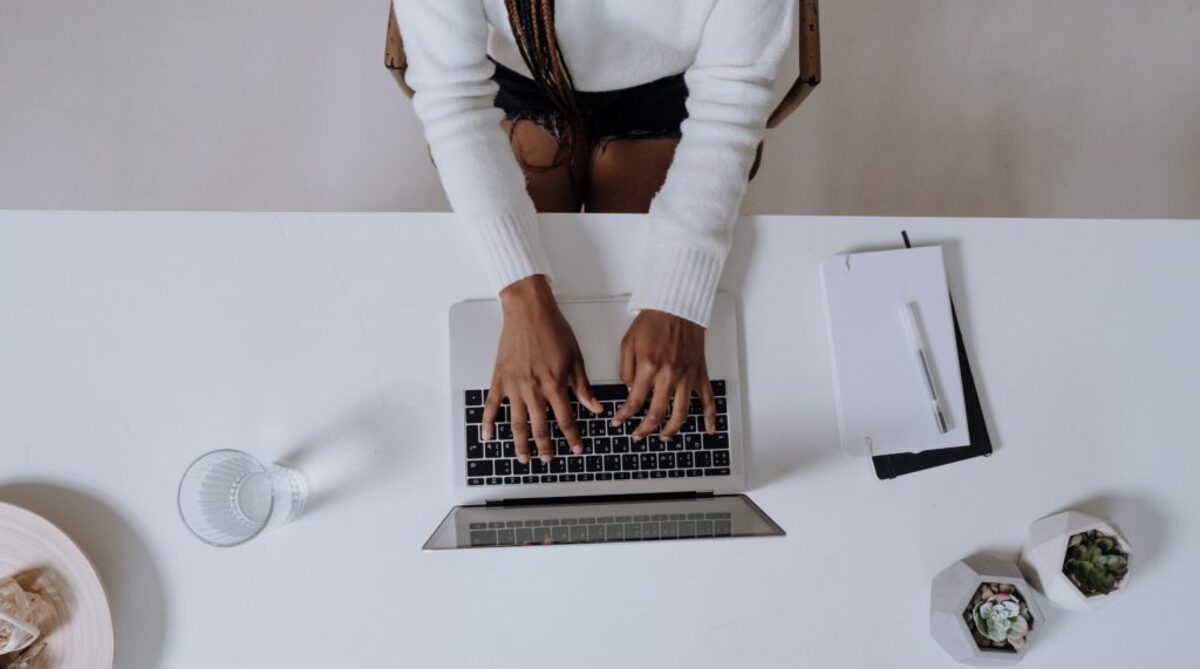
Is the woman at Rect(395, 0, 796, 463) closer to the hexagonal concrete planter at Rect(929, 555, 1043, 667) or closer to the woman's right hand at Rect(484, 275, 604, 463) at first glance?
the woman's right hand at Rect(484, 275, 604, 463)

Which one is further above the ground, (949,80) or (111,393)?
(949,80)

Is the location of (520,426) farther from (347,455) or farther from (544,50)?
(544,50)

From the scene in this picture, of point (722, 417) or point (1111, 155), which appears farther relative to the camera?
point (1111, 155)

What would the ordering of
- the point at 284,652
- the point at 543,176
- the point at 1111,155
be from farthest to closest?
1. the point at 1111,155
2. the point at 543,176
3. the point at 284,652

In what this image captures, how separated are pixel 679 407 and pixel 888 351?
0.27 metres

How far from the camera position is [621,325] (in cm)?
83

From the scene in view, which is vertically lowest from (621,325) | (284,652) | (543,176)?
(284,652)

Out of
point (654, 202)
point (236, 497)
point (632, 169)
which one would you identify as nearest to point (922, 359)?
point (654, 202)

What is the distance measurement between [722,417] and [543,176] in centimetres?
44

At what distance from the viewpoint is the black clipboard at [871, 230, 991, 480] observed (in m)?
0.82

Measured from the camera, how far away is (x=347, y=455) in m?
0.80

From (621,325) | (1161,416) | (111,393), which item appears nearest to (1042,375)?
(1161,416)

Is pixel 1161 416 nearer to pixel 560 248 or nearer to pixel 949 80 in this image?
pixel 560 248

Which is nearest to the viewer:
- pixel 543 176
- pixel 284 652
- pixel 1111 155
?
pixel 284 652
